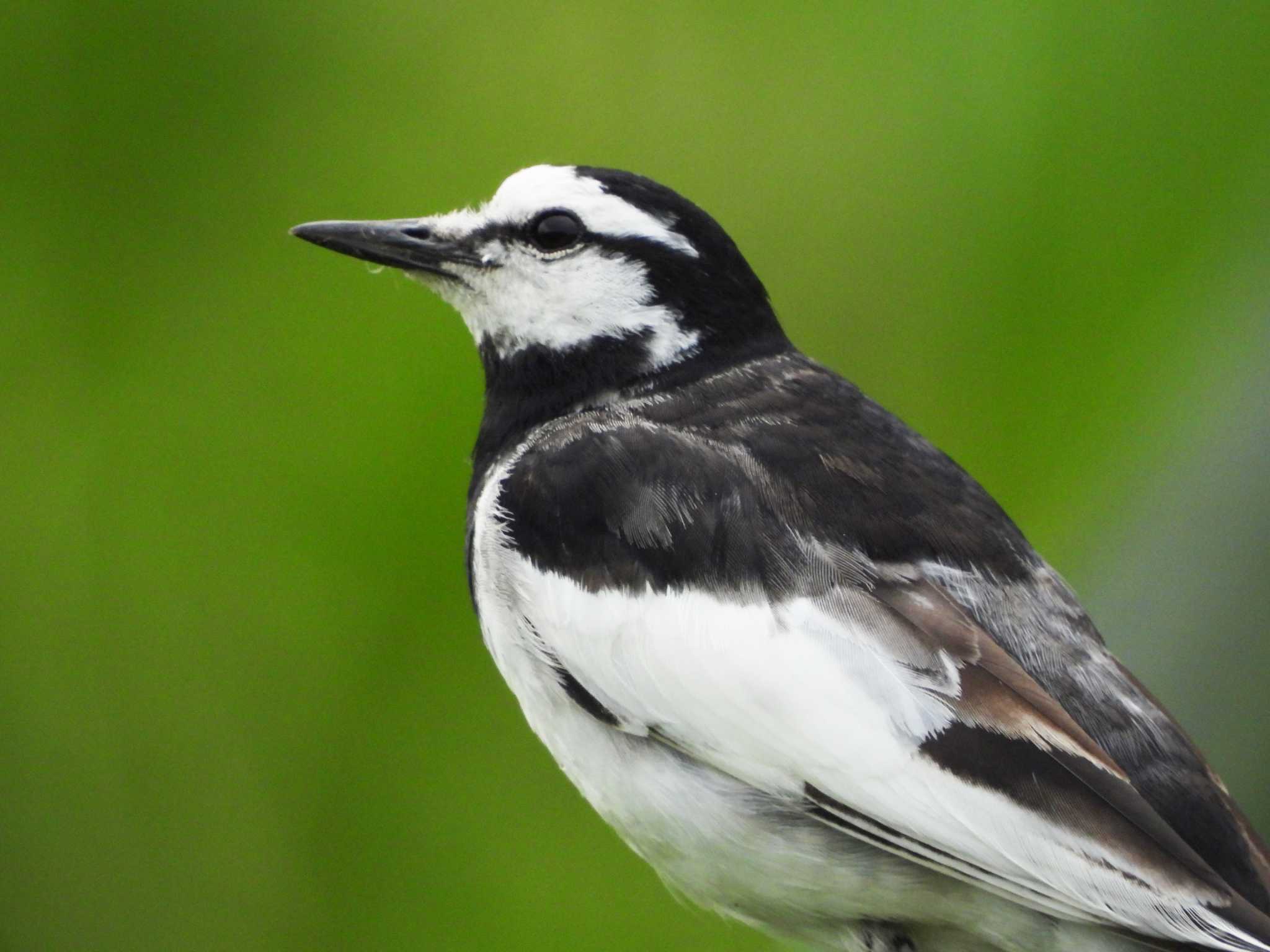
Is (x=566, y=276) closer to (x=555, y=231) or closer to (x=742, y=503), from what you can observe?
(x=555, y=231)

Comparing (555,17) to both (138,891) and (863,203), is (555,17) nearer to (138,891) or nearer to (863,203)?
(863,203)

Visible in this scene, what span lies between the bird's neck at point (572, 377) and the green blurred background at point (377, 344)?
5.03 feet

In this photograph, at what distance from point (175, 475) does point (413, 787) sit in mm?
1295

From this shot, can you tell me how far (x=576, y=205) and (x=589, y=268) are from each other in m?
0.14

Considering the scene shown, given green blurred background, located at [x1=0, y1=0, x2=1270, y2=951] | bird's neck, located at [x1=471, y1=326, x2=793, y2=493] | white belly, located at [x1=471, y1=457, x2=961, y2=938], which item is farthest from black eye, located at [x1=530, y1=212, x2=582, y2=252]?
green blurred background, located at [x1=0, y1=0, x2=1270, y2=951]

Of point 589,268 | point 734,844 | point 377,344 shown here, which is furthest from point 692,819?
point 377,344

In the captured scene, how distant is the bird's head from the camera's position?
3.38m

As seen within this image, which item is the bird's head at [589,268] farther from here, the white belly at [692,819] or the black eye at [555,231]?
the white belly at [692,819]

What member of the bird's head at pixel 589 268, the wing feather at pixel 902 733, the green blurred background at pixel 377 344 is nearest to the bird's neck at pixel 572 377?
the bird's head at pixel 589 268

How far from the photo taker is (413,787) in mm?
4898

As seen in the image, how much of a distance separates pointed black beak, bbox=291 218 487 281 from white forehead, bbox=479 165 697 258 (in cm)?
11

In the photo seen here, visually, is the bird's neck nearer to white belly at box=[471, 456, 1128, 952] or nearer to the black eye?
the black eye

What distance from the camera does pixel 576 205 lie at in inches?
134

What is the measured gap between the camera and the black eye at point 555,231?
11.2 feet
